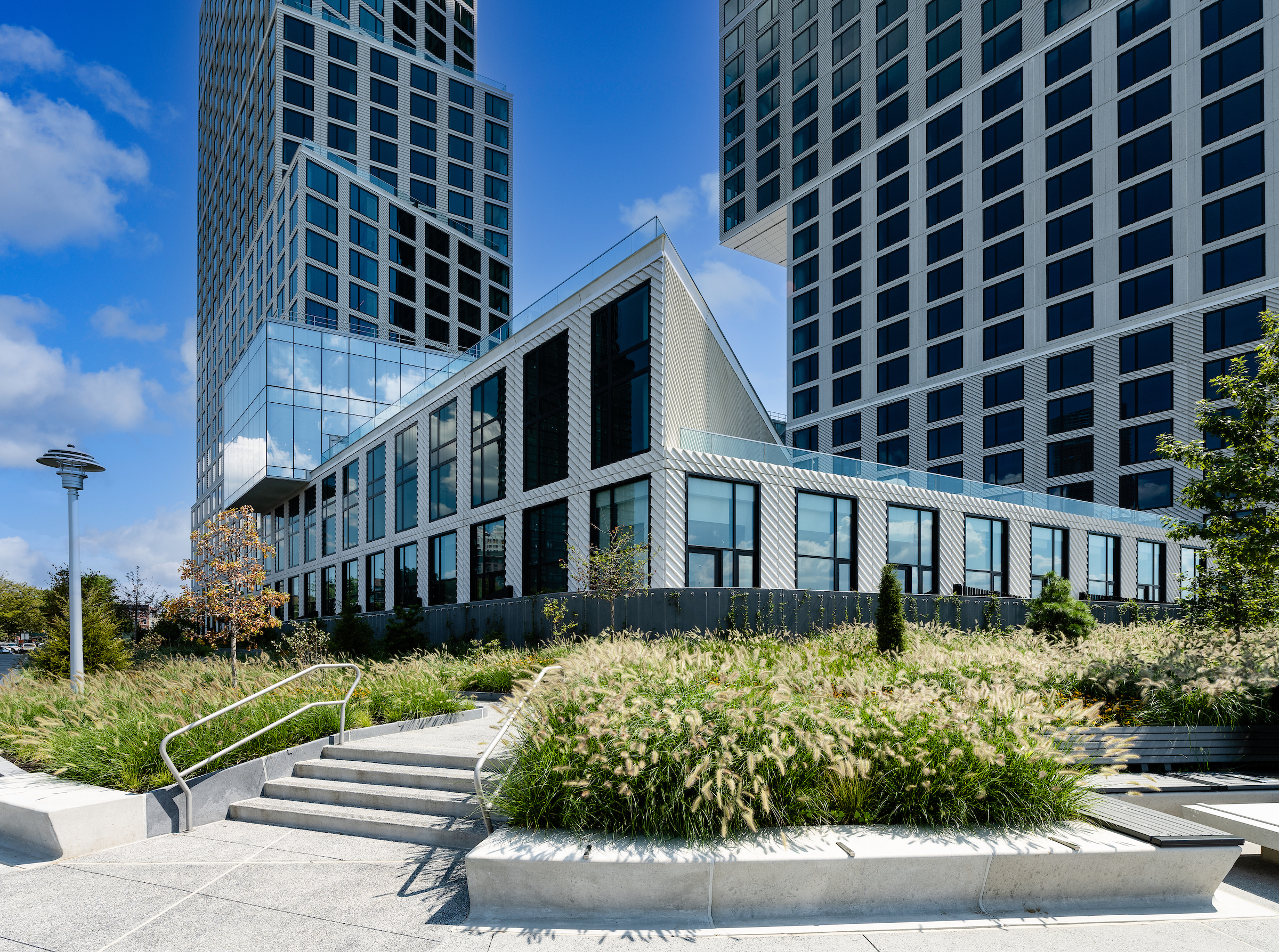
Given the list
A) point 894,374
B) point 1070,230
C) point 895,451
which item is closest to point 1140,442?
point 1070,230

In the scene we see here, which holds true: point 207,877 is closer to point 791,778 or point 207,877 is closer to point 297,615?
point 791,778

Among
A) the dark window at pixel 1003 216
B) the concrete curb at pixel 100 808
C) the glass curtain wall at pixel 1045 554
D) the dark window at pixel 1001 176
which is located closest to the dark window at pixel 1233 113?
the dark window at pixel 1003 216

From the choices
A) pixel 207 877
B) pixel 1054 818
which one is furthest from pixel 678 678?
pixel 207 877

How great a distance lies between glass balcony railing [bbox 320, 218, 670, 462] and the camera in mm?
21719

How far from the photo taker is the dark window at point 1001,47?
43.4 meters

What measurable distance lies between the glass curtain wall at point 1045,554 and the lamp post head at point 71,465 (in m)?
29.0

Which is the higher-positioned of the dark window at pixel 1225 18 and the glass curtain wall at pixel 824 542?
the dark window at pixel 1225 18

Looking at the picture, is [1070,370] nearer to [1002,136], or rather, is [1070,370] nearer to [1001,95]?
[1002,136]

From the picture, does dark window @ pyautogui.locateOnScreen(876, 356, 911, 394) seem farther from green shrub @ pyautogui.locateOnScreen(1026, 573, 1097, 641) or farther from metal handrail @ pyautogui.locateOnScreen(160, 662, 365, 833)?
metal handrail @ pyautogui.locateOnScreen(160, 662, 365, 833)

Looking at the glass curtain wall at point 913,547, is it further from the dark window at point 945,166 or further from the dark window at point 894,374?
the dark window at point 945,166

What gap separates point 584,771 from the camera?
5648 millimetres

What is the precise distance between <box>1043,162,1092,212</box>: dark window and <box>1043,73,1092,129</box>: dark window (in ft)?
10.3

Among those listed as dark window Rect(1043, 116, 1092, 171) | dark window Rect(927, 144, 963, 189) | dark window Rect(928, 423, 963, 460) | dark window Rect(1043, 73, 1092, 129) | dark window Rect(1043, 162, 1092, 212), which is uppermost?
dark window Rect(1043, 73, 1092, 129)

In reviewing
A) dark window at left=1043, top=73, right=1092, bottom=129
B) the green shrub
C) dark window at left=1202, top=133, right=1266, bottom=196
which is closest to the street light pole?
the green shrub
